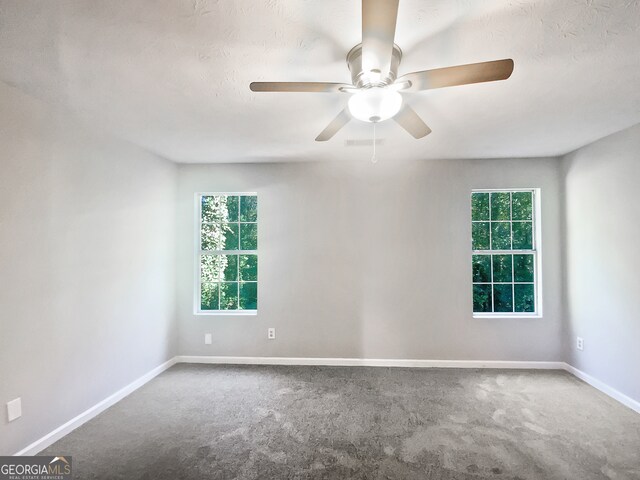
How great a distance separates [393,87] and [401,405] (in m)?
2.51

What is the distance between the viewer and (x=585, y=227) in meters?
3.14

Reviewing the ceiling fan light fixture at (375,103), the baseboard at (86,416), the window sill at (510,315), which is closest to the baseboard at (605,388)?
the window sill at (510,315)

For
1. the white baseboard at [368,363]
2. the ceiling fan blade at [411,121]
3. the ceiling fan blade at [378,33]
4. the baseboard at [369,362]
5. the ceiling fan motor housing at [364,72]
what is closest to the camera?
the ceiling fan blade at [378,33]

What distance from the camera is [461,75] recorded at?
1307mm

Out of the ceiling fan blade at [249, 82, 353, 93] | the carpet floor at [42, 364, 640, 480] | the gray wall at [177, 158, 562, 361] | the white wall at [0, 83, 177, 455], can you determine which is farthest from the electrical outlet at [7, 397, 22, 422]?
the ceiling fan blade at [249, 82, 353, 93]

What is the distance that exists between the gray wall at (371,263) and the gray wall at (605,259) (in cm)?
22

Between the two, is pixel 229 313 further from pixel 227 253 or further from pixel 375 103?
pixel 375 103

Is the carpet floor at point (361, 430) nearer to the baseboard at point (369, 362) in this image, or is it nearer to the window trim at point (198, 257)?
the baseboard at point (369, 362)

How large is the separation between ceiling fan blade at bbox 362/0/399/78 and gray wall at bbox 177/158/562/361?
235 cm

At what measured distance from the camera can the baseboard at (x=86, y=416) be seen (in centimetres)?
204

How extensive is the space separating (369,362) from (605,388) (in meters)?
2.24

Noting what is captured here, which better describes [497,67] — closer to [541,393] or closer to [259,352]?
[541,393]

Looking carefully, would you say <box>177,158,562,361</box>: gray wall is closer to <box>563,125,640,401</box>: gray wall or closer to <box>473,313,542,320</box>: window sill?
<box>473,313,542,320</box>: window sill

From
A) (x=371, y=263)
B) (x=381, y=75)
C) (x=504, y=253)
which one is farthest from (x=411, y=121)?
(x=504, y=253)
